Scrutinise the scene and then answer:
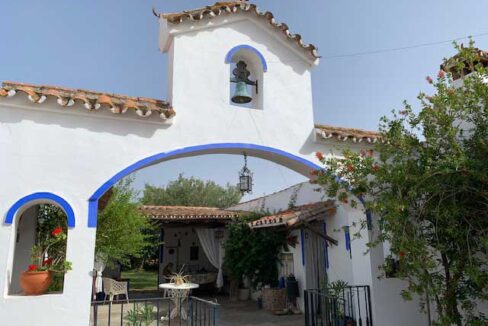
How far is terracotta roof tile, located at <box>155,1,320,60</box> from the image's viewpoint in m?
6.36

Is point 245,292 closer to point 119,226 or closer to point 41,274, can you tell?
point 119,226

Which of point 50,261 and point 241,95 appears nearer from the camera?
point 50,261

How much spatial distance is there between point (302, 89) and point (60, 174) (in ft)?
14.2

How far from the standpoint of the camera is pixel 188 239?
1881 cm

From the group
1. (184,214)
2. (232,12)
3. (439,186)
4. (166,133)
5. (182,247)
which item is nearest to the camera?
(439,186)

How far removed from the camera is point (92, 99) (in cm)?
558

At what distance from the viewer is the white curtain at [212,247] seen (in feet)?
53.8

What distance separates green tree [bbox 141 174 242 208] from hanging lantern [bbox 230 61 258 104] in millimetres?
26338

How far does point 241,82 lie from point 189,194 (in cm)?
2777

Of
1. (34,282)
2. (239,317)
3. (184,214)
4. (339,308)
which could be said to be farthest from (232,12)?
(184,214)

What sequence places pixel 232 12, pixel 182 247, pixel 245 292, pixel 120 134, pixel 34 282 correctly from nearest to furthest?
pixel 34 282, pixel 120 134, pixel 232 12, pixel 245 292, pixel 182 247

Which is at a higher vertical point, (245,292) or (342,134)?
(342,134)

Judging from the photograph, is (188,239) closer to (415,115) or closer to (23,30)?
(23,30)

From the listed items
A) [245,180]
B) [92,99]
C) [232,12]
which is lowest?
[245,180]
